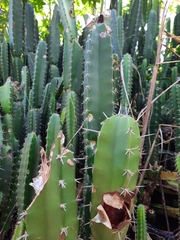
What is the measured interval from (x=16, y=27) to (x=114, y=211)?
5.69 ft

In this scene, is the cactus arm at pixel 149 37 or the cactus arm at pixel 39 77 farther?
the cactus arm at pixel 149 37

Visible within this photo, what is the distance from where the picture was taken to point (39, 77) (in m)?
1.70

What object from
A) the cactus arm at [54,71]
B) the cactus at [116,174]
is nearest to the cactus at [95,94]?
the cactus at [116,174]

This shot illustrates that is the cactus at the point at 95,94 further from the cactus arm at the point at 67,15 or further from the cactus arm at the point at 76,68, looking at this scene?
the cactus arm at the point at 67,15

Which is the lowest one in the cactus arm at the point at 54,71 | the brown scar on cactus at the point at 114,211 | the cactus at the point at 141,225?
the cactus at the point at 141,225

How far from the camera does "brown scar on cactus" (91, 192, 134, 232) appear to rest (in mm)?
827

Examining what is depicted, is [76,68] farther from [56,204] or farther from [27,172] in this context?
[56,204]

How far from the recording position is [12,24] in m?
2.14

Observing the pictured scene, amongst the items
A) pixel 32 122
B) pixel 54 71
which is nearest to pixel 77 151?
pixel 32 122

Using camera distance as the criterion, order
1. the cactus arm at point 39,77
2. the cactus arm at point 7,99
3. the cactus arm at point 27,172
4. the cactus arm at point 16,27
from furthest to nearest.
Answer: the cactus arm at point 16,27, the cactus arm at point 39,77, the cactus arm at point 7,99, the cactus arm at point 27,172

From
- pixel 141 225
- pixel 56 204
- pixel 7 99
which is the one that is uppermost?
pixel 7 99

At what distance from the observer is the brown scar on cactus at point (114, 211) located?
0.83 metres

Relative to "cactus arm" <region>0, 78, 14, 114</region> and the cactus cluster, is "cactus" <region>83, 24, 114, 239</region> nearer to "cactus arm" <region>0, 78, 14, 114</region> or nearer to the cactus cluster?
the cactus cluster

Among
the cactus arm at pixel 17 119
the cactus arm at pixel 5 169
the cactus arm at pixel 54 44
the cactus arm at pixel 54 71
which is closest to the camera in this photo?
the cactus arm at pixel 5 169
